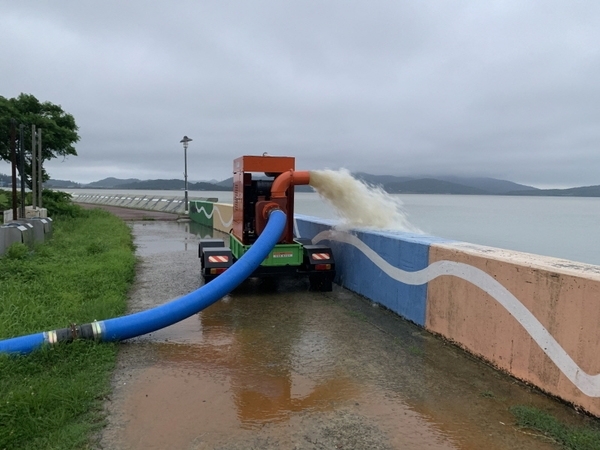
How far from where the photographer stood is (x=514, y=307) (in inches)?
182

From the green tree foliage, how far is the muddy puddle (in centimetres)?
1811

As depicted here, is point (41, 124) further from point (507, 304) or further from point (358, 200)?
point (507, 304)

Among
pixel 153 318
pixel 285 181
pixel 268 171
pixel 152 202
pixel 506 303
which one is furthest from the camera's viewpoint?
pixel 152 202

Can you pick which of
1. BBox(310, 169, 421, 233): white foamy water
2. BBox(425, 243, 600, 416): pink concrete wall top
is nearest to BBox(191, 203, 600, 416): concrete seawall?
BBox(425, 243, 600, 416): pink concrete wall top

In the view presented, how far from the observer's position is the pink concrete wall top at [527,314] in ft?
12.8

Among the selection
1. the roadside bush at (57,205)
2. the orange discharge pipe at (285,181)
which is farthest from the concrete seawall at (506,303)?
the roadside bush at (57,205)

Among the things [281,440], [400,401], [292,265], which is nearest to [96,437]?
[281,440]

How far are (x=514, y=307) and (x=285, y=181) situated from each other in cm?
477

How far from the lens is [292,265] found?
27.8ft

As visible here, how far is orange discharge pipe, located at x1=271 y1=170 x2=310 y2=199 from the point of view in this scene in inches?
331

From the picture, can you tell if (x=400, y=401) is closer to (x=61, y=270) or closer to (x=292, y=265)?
(x=292, y=265)

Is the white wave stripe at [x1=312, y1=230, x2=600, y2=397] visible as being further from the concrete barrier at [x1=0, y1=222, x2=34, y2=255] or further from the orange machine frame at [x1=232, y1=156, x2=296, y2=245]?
the concrete barrier at [x1=0, y1=222, x2=34, y2=255]

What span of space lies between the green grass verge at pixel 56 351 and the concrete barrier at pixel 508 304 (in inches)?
153

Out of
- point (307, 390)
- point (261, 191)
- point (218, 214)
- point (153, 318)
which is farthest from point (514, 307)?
point (218, 214)
